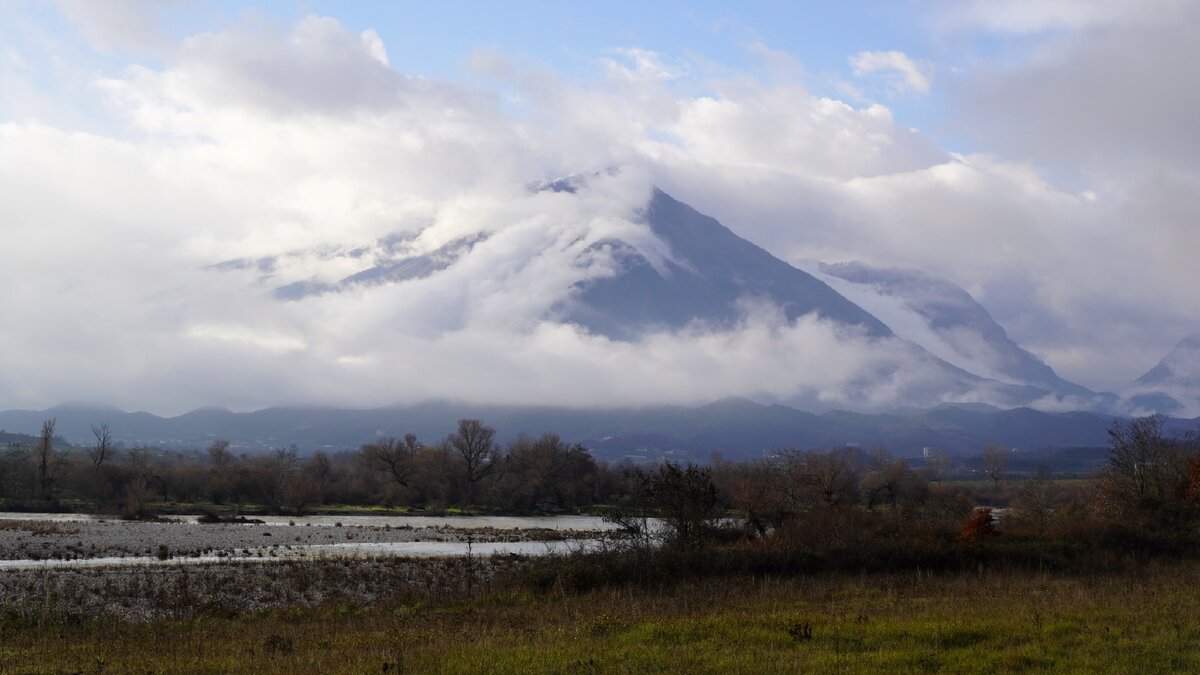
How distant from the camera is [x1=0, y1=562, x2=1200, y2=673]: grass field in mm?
13328

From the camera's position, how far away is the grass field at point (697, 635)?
1333 cm

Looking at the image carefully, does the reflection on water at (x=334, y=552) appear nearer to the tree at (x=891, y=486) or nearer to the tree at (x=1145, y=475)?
the tree at (x=1145, y=475)

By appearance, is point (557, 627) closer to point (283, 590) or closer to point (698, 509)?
point (698, 509)

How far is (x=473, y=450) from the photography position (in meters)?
145

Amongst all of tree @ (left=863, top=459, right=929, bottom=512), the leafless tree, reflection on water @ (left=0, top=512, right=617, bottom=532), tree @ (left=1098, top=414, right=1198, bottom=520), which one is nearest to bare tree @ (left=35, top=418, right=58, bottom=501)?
reflection on water @ (left=0, top=512, right=617, bottom=532)

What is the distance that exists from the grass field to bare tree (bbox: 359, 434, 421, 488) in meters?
117

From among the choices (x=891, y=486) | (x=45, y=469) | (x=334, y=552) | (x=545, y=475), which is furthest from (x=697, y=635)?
(x=45, y=469)

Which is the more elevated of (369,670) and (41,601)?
(369,670)

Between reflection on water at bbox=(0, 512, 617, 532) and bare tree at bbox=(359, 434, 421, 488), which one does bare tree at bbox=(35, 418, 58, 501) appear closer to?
reflection on water at bbox=(0, 512, 617, 532)

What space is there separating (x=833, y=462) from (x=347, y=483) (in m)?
72.5

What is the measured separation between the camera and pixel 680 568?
27781mm

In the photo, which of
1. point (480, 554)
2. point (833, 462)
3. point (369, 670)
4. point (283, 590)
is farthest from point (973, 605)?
point (833, 462)

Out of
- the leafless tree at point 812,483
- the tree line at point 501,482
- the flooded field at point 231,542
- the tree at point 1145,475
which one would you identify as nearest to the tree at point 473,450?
the tree line at point 501,482

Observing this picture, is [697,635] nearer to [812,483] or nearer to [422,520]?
[812,483]
